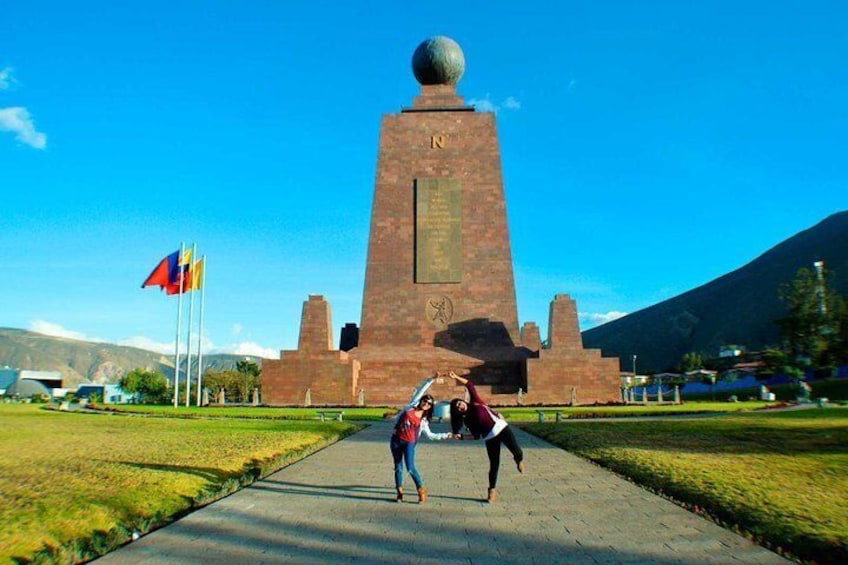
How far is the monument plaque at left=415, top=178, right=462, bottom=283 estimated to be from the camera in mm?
36562

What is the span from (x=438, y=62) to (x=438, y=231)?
1013 cm

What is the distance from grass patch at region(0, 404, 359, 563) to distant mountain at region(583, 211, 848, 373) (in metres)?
113

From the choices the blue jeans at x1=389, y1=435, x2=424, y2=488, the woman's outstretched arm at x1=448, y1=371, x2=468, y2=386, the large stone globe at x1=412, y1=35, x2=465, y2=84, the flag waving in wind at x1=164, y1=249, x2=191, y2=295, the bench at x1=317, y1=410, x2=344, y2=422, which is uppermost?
the large stone globe at x1=412, y1=35, x2=465, y2=84

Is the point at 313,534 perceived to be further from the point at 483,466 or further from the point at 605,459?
the point at 605,459

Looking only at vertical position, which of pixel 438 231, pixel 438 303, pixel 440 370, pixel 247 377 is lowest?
pixel 247 377

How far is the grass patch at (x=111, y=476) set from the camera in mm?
6594

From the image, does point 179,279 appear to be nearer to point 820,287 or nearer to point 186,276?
point 186,276

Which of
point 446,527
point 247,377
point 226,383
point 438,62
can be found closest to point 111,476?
point 446,527

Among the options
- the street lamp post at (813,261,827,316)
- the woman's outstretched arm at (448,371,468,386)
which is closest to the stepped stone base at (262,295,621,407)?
the woman's outstretched arm at (448,371,468,386)

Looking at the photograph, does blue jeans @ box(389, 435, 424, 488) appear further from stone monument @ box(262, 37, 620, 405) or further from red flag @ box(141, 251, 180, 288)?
red flag @ box(141, 251, 180, 288)

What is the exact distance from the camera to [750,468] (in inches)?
430

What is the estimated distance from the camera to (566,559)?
5.79m

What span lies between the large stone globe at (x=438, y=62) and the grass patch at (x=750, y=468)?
25524 millimetres

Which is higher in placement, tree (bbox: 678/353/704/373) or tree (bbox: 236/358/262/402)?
tree (bbox: 678/353/704/373)
